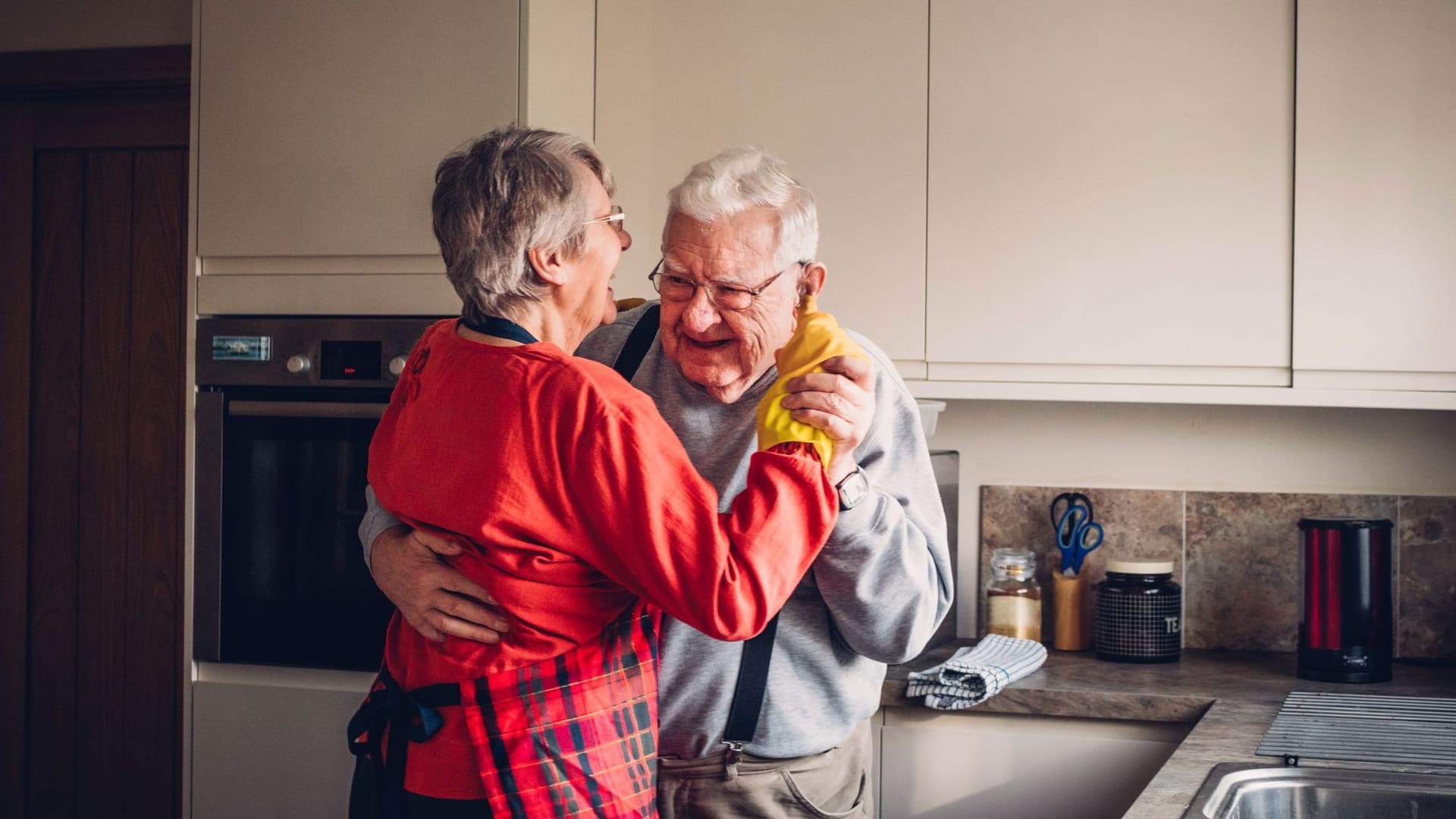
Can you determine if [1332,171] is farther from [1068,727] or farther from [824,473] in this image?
[824,473]

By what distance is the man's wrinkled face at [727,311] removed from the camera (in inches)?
51.7

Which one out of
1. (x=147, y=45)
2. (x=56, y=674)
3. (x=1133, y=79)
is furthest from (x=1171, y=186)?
(x=56, y=674)

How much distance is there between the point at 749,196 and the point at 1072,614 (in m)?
1.45

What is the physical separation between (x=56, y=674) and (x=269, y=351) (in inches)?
45.0

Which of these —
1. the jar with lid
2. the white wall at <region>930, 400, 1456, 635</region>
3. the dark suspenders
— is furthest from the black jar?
the dark suspenders

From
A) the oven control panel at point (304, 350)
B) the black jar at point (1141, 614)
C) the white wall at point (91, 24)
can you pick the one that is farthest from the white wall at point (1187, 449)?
the white wall at point (91, 24)

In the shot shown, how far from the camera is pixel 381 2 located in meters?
2.11

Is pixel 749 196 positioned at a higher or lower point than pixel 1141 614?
higher

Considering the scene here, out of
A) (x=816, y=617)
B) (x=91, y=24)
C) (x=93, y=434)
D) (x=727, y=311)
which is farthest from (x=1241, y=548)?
(x=91, y=24)

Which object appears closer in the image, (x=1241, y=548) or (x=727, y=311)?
(x=727, y=311)

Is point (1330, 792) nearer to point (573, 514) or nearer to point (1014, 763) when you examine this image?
point (1014, 763)

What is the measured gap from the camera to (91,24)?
107 inches

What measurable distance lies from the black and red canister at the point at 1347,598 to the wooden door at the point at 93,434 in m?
2.23

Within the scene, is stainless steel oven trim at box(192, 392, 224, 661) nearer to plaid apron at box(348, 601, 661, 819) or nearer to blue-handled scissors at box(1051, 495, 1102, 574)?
plaid apron at box(348, 601, 661, 819)
